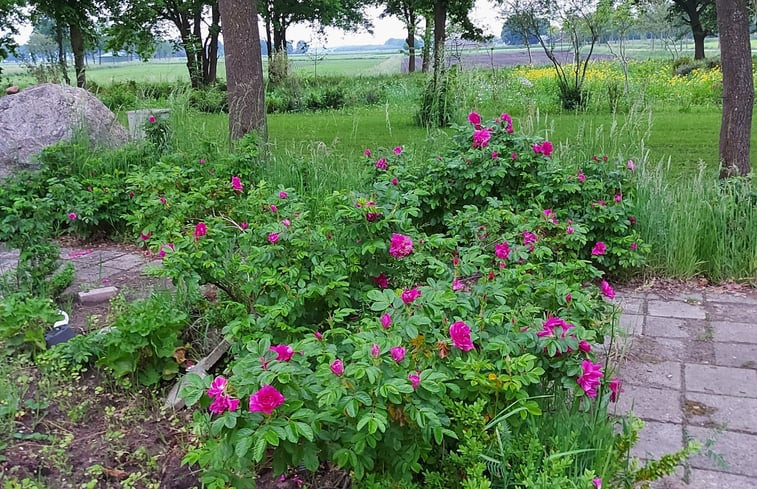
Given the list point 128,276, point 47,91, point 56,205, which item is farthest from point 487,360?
point 47,91

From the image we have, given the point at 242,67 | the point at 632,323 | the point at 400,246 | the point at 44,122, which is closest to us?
the point at 400,246

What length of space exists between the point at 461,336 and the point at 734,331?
1917mm

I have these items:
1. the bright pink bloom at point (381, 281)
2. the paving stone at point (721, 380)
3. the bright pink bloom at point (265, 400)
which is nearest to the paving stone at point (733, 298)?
the paving stone at point (721, 380)

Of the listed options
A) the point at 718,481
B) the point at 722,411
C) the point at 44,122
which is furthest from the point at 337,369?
the point at 44,122

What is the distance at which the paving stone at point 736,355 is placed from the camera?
2616mm

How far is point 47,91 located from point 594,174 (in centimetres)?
486

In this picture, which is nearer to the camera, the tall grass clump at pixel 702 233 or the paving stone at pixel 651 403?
the paving stone at pixel 651 403

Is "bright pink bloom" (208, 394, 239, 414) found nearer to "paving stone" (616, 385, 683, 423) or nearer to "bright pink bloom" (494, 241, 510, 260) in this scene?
"bright pink bloom" (494, 241, 510, 260)

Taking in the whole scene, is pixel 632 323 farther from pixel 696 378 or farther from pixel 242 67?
pixel 242 67

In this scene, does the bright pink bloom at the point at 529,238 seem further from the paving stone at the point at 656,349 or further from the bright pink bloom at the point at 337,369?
the bright pink bloom at the point at 337,369

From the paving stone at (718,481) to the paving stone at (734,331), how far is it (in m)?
1.12

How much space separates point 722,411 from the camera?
7.37ft

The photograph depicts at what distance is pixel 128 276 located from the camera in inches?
147

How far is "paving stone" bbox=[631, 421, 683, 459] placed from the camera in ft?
6.56
